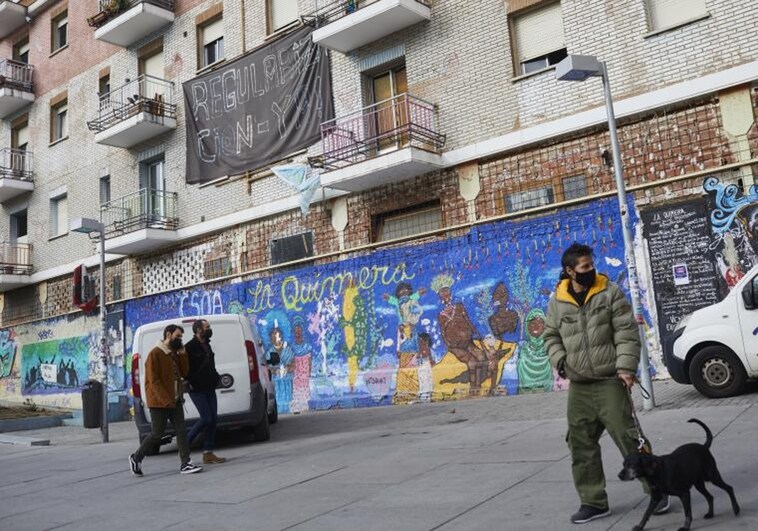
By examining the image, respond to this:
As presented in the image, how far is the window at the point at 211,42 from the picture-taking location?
18.8 m

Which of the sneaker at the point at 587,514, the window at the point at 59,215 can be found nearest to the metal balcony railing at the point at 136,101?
the window at the point at 59,215

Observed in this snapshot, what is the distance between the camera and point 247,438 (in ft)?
34.7

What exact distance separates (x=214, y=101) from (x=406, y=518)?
1537 centimetres

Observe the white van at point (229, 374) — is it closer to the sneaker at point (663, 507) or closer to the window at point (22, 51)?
the sneaker at point (663, 507)

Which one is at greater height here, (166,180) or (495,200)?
(166,180)

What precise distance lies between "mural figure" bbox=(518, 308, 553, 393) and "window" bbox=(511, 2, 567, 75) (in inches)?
183

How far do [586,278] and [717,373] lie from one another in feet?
18.0

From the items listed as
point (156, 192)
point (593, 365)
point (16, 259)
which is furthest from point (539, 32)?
point (16, 259)

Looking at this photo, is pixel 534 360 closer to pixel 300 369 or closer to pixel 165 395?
pixel 300 369

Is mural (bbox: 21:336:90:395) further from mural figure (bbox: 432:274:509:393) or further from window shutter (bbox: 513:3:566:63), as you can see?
window shutter (bbox: 513:3:566:63)

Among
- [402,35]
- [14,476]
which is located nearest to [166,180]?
[402,35]

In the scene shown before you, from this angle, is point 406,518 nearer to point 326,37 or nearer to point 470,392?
point 470,392

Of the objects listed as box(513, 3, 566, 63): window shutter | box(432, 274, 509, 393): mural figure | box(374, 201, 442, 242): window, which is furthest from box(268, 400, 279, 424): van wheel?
box(513, 3, 566, 63): window shutter

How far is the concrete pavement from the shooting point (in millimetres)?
4734
